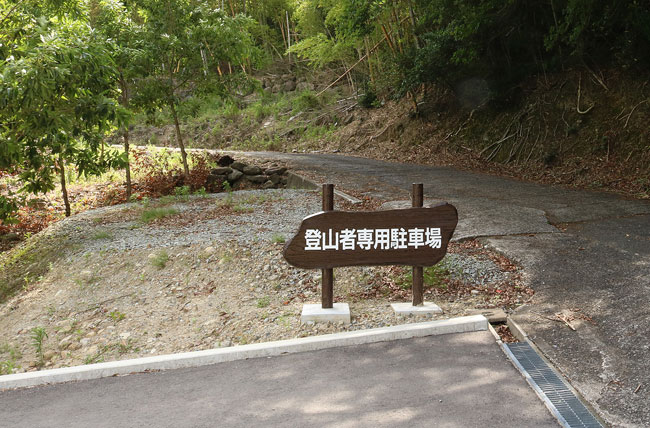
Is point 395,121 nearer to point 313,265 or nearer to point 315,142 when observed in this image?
point 315,142

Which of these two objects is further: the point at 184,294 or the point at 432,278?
the point at 184,294

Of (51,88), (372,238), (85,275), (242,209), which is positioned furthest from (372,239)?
(242,209)

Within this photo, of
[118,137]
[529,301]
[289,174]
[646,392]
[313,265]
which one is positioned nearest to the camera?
[646,392]

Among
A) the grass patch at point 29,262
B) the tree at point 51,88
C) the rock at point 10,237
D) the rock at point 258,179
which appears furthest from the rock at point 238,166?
the tree at point 51,88

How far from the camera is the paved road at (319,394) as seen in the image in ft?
9.44

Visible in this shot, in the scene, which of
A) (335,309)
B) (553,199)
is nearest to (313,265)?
(335,309)

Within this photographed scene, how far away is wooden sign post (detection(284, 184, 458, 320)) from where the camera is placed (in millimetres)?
4082

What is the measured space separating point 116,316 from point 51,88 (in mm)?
2645

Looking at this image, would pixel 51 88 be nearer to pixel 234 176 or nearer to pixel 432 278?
pixel 432 278

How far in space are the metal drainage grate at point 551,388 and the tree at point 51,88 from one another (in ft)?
16.8

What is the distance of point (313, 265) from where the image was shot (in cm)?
412

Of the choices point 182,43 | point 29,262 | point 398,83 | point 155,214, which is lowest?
point 29,262

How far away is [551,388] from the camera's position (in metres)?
3.11

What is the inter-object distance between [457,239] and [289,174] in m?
6.92
